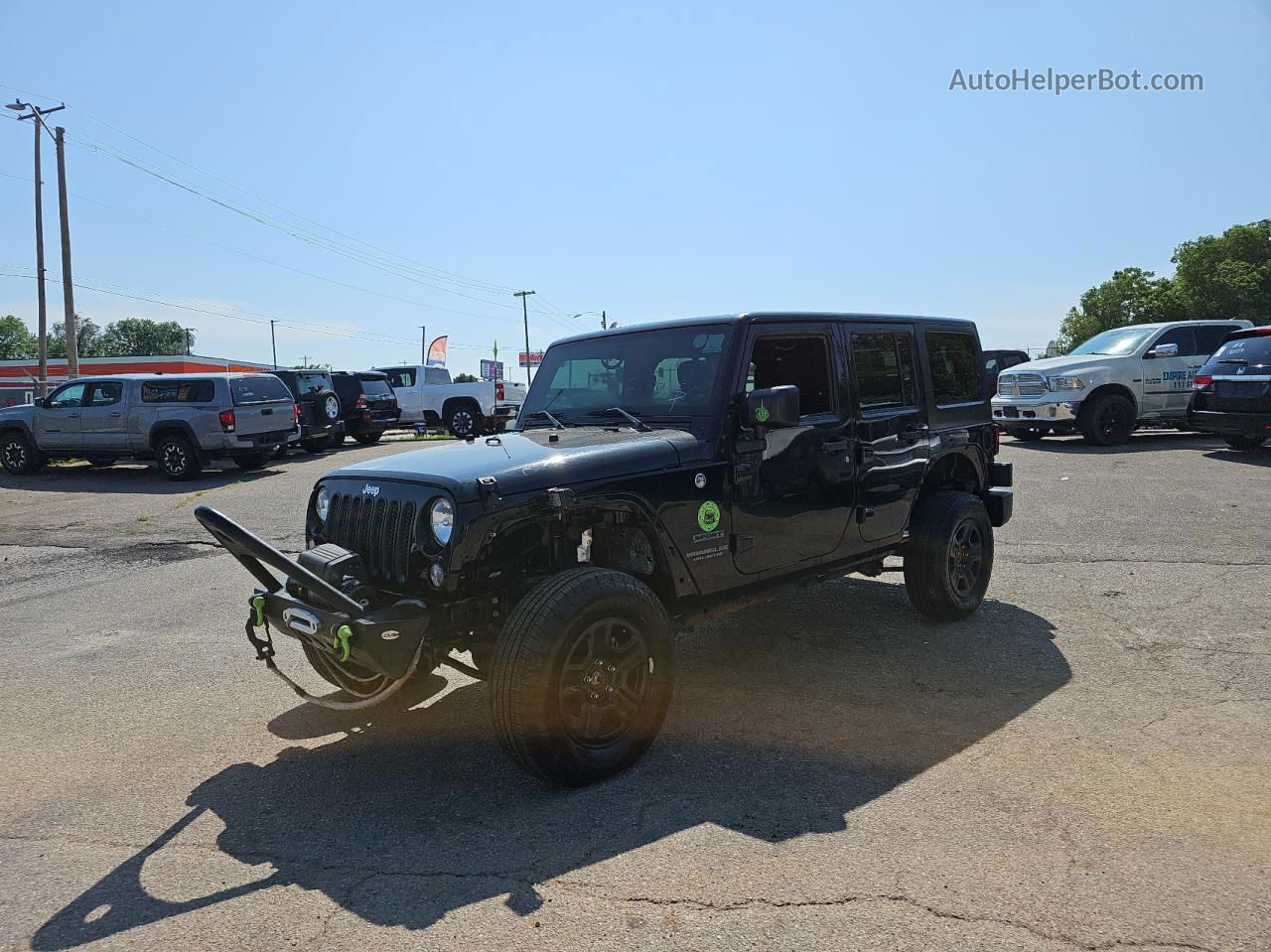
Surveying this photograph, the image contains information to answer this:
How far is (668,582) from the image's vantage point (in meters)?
4.05

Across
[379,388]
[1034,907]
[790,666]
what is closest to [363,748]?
[790,666]

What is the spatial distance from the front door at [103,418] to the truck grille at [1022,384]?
609 inches

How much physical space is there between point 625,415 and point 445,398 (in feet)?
66.7

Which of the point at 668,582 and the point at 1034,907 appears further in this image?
the point at 668,582

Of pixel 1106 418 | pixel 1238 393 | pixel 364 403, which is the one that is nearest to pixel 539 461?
pixel 1238 393

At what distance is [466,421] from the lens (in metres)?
23.6

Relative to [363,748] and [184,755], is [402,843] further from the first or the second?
[184,755]

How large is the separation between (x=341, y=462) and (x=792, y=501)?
1318cm

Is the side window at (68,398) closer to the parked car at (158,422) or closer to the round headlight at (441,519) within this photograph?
the parked car at (158,422)

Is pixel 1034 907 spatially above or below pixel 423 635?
below

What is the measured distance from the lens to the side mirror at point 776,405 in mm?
4039

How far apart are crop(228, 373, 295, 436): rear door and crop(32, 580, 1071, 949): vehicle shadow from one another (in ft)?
37.6

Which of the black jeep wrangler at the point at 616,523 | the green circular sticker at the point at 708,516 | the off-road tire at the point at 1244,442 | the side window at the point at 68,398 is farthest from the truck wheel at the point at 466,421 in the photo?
the green circular sticker at the point at 708,516

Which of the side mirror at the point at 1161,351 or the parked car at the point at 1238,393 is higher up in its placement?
the side mirror at the point at 1161,351
